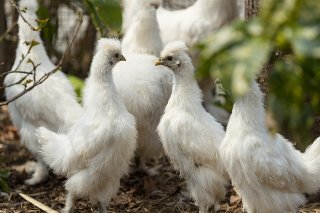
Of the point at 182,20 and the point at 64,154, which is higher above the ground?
the point at 182,20

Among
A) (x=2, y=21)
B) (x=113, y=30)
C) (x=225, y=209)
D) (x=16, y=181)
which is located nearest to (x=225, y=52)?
(x=225, y=209)

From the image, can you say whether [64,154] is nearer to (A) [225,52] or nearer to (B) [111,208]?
(B) [111,208]

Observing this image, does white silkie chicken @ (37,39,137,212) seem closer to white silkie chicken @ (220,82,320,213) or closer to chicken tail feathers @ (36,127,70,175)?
chicken tail feathers @ (36,127,70,175)

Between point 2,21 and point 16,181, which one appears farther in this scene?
point 2,21

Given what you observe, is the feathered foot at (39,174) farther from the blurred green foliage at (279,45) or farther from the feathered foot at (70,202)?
the blurred green foliage at (279,45)

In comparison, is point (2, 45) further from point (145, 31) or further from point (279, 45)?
point (279, 45)

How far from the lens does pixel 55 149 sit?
4.38 m

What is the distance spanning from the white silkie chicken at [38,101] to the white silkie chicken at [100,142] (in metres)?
0.60

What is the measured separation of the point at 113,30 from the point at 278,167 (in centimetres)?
215

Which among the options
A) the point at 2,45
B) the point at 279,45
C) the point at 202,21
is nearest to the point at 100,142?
the point at 202,21

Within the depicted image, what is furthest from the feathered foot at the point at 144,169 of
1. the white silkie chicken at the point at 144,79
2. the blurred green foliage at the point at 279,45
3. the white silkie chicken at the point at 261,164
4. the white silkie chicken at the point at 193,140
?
the blurred green foliage at the point at 279,45

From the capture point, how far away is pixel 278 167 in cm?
359

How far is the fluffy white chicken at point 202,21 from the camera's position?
5.71m

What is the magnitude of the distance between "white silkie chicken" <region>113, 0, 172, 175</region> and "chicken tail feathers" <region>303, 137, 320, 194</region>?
1.33m
